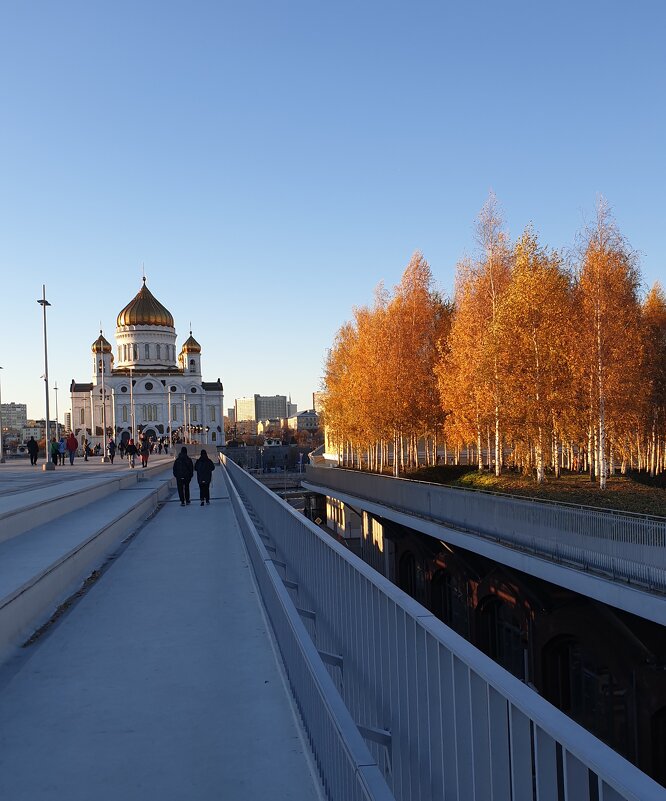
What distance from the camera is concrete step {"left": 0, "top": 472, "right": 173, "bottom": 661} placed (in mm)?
6680

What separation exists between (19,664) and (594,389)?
2287 centimetres

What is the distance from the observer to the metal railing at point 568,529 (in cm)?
1152

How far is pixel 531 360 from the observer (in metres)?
26.5

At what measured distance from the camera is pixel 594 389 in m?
25.5

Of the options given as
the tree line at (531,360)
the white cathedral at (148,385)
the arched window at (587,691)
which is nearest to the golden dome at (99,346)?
the white cathedral at (148,385)

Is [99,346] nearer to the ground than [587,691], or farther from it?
farther from it

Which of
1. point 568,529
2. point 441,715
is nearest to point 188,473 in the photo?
point 568,529

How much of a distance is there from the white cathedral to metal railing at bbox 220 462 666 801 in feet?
423

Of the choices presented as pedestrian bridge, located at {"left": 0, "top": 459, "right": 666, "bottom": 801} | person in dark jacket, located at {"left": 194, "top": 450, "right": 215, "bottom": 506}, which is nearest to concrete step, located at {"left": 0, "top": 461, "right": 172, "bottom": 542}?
pedestrian bridge, located at {"left": 0, "top": 459, "right": 666, "bottom": 801}

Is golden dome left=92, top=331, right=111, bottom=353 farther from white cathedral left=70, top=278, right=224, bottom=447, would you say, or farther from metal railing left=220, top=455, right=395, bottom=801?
metal railing left=220, top=455, right=395, bottom=801

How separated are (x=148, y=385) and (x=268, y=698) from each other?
5268 inches

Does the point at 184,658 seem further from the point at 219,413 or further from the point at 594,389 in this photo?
the point at 219,413

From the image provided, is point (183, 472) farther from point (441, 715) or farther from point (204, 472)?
point (441, 715)

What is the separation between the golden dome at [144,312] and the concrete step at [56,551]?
4744 inches
